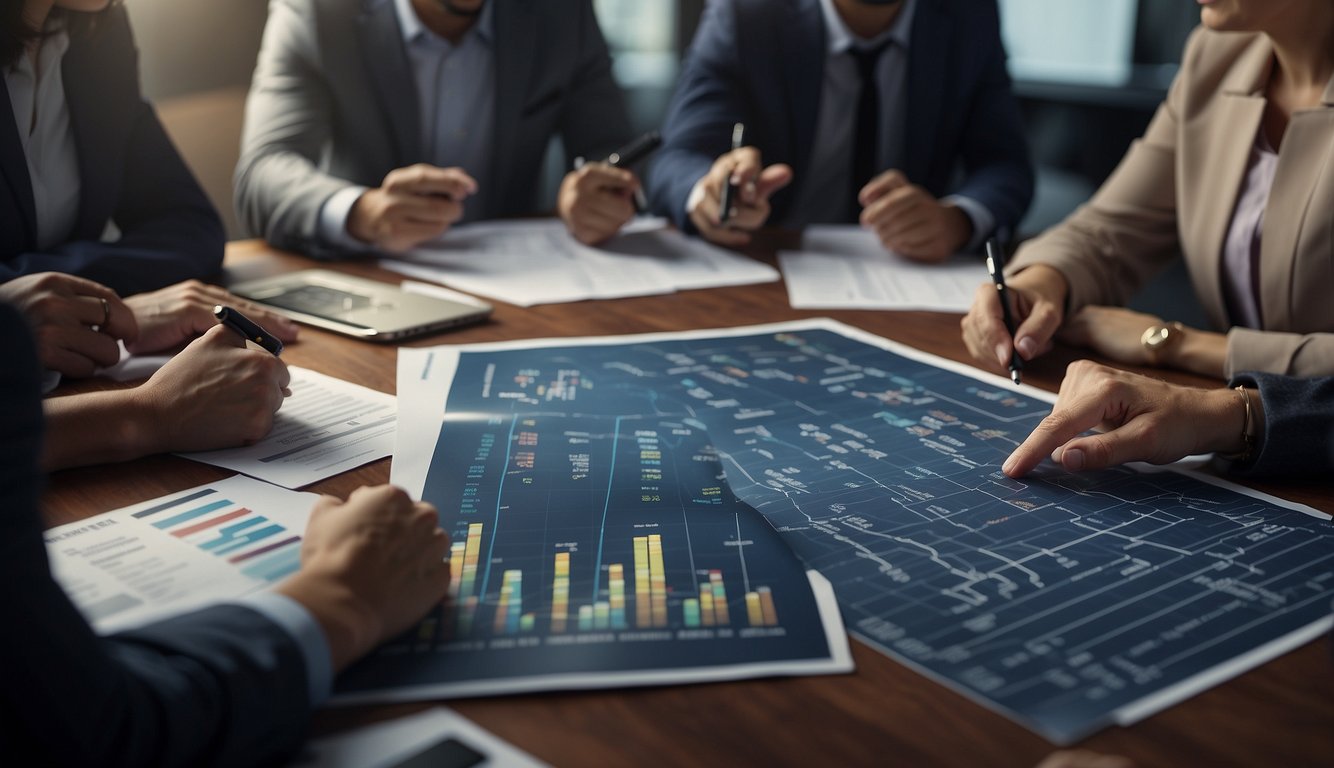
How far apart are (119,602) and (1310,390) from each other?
3.84ft

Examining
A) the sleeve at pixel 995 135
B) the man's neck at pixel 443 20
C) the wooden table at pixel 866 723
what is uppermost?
the man's neck at pixel 443 20

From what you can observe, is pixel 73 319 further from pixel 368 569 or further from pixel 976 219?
pixel 976 219

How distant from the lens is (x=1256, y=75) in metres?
1.59

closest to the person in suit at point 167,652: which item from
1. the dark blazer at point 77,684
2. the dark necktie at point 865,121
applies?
the dark blazer at point 77,684

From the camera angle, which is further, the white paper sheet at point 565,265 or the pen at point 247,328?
the white paper sheet at point 565,265

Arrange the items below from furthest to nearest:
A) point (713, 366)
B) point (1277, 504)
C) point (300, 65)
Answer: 1. point (300, 65)
2. point (713, 366)
3. point (1277, 504)

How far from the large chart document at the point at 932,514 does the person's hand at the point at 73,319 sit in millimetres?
345

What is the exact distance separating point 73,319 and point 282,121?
97cm

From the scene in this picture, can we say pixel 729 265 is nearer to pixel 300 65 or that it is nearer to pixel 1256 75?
pixel 1256 75

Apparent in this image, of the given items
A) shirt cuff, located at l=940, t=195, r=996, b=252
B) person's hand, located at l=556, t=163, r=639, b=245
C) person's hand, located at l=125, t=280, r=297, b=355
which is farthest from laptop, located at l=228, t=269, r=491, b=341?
shirt cuff, located at l=940, t=195, r=996, b=252

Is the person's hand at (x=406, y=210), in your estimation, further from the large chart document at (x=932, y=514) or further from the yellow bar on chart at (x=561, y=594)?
the yellow bar on chart at (x=561, y=594)

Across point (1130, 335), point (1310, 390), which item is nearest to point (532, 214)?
point (1130, 335)

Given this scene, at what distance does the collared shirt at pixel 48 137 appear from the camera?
1.63m

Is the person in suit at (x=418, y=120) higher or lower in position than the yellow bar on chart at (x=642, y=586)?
higher
